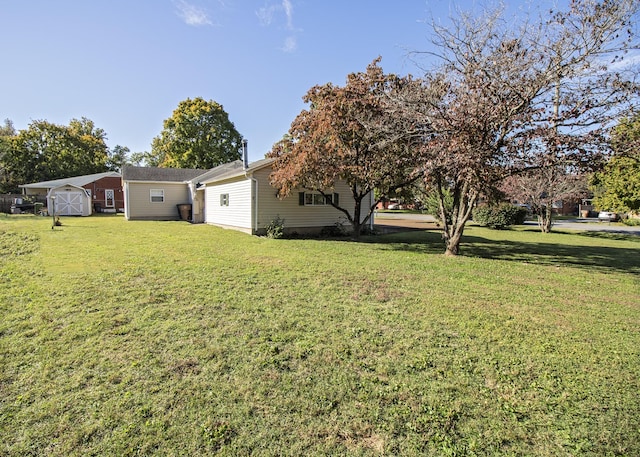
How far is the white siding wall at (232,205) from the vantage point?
13.5 meters

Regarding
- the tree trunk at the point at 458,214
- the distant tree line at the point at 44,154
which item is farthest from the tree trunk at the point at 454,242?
the distant tree line at the point at 44,154

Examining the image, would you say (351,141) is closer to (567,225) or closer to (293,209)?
(293,209)

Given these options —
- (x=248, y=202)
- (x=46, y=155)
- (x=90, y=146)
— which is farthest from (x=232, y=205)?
(x=90, y=146)

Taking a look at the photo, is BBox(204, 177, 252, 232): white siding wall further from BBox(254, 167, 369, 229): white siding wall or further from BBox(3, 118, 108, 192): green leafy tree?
BBox(3, 118, 108, 192): green leafy tree

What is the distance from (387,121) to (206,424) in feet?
29.6

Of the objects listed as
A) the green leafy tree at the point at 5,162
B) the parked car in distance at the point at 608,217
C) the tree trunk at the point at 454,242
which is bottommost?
the tree trunk at the point at 454,242

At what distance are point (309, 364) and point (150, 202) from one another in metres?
22.0

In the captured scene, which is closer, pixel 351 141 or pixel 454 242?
pixel 454 242

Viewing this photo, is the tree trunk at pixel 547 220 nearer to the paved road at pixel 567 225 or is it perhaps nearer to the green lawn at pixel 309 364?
the paved road at pixel 567 225

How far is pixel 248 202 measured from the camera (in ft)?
43.8

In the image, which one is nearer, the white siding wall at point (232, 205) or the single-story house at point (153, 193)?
the white siding wall at point (232, 205)

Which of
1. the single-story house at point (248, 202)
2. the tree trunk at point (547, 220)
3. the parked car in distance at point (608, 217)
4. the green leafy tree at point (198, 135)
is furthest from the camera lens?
the green leafy tree at point (198, 135)

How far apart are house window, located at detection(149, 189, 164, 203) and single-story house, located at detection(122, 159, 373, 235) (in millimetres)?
136

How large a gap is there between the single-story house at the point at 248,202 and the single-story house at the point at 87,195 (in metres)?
5.09
